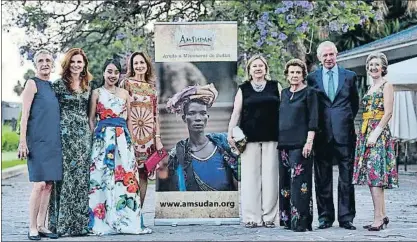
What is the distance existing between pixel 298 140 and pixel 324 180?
53 cm

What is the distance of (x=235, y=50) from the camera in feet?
28.5

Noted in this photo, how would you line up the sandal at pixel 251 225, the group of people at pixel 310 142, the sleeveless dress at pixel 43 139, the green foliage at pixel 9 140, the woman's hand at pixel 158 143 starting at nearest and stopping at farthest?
the sleeveless dress at pixel 43 139 → the group of people at pixel 310 142 → the sandal at pixel 251 225 → the woman's hand at pixel 158 143 → the green foliage at pixel 9 140

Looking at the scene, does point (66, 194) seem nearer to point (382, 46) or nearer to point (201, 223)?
point (201, 223)

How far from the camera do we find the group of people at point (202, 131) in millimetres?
7605

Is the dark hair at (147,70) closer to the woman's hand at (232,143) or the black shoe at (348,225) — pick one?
the woman's hand at (232,143)

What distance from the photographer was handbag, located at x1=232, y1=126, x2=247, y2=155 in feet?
27.1

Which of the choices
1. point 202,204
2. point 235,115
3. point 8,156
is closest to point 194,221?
point 202,204

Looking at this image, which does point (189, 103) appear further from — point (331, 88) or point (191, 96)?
point (331, 88)

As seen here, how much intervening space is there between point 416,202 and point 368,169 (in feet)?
12.2

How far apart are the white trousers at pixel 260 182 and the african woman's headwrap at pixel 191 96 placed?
0.72 metres

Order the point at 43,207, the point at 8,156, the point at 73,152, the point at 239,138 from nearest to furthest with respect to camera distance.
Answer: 1. the point at 43,207
2. the point at 73,152
3. the point at 239,138
4. the point at 8,156

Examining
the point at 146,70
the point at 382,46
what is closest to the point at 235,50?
the point at 146,70

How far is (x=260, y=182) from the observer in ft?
27.5

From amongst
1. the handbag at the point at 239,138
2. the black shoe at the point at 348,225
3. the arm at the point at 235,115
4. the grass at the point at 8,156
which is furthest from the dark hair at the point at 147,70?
the grass at the point at 8,156
